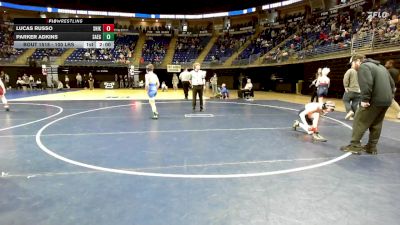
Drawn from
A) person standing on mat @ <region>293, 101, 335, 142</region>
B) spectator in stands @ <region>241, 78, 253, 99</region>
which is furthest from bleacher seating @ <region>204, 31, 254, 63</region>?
person standing on mat @ <region>293, 101, 335, 142</region>

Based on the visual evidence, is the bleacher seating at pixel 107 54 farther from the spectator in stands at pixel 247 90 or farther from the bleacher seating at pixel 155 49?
the spectator in stands at pixel 247 90

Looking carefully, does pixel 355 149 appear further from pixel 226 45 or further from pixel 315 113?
pixel 226 45

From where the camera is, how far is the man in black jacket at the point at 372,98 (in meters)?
5.01

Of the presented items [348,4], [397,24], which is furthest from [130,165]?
[348,4]

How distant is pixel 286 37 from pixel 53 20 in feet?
80.9

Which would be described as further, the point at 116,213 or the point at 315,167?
the point at 315,167

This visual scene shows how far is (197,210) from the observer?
9.68 ft

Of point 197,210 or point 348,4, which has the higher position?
point 348,4

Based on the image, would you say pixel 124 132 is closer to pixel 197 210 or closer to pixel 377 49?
pixel 197 210

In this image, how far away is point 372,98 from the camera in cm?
508
